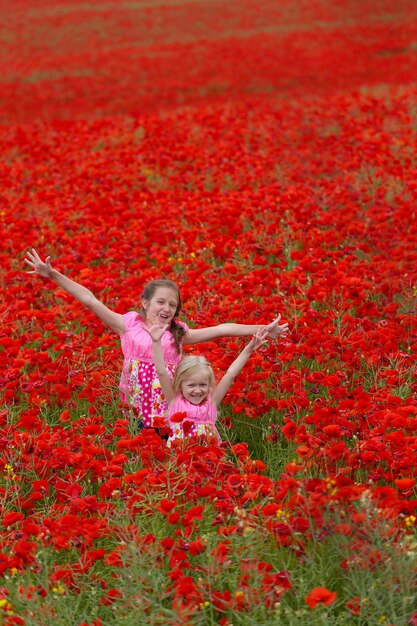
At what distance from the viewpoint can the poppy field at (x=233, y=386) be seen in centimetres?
339

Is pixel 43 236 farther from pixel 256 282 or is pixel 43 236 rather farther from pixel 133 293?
pixel 256 282

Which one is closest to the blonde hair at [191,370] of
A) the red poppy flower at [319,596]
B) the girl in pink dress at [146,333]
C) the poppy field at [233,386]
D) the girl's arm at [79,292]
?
the poppy field at [233,386]

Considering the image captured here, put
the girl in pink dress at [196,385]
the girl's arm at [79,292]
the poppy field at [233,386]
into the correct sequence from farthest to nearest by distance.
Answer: the girl's arm at [79,292] < the girl in pink dress at [196,385] < the poppy field at [233,386]

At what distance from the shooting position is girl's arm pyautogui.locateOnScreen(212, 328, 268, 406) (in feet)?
15.6

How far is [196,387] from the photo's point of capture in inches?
189

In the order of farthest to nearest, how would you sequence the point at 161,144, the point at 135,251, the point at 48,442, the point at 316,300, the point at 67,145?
the point at 67,145 → the point at 161,144 → the point at 135,251 → the point at 316,300 → the point at 48,442

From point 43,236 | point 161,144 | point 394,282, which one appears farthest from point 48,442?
point 161,144

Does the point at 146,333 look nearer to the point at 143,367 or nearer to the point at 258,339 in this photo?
the point at 143,367

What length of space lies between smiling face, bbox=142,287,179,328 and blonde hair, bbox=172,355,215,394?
35 cm

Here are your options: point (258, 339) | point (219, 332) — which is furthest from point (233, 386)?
point (219, 332)

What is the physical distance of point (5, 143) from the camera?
1364 centimetres

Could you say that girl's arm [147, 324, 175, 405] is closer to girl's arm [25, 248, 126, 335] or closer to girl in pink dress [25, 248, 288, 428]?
girl in pink dress [25, 248, 288, 428]

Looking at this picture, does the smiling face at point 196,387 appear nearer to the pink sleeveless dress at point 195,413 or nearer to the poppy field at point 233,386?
the pink sleeveless dress at point 195,413

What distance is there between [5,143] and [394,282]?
8801 mm
